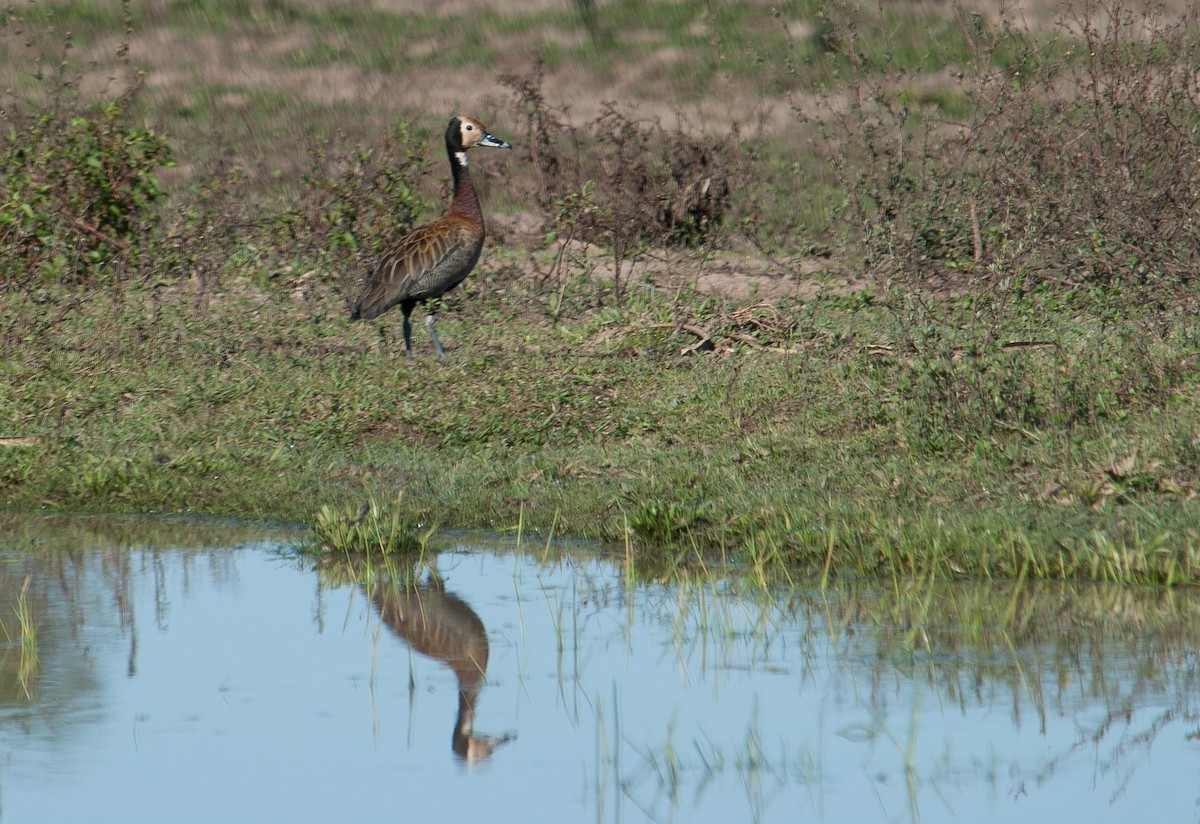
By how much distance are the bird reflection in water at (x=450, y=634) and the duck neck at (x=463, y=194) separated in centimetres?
506

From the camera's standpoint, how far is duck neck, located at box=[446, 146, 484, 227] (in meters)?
11.4

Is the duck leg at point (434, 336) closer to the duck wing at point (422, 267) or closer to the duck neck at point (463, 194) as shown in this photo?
the duck wing at point (422, 267)

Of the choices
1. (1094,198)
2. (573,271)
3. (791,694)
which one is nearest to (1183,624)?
(791,694)

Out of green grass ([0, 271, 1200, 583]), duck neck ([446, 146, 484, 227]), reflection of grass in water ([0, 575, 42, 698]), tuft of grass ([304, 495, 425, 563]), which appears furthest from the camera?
duck neck ([446, 146, 484, 227])

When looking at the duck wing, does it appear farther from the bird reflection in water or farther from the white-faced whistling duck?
the bird reflection in water

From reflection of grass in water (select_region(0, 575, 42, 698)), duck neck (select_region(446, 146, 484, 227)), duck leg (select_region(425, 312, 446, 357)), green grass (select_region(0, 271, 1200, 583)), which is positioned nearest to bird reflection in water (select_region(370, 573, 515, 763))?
green grass (select_region(0, 271, 1200, 583))

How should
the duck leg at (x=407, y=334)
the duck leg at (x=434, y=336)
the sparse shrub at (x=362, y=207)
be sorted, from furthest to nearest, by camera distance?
the sparse shrub at (x=362, y=207)
the duck leg at (x=407, y=334)
the duck leg at (x=434, y=336)

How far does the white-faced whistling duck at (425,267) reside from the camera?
1071 centimetres

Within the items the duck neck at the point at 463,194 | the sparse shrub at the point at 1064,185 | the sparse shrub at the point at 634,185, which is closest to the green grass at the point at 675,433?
the sparse shrub at the point at 1064,185

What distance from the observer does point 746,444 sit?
814cm

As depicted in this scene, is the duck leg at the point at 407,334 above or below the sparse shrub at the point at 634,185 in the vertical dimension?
below

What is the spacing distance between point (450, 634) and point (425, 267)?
17.2ft

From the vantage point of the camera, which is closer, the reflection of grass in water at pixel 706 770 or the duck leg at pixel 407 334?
the reflection of grass in water at pixel 706 770

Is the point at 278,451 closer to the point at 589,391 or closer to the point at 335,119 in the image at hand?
the point at 589,391
